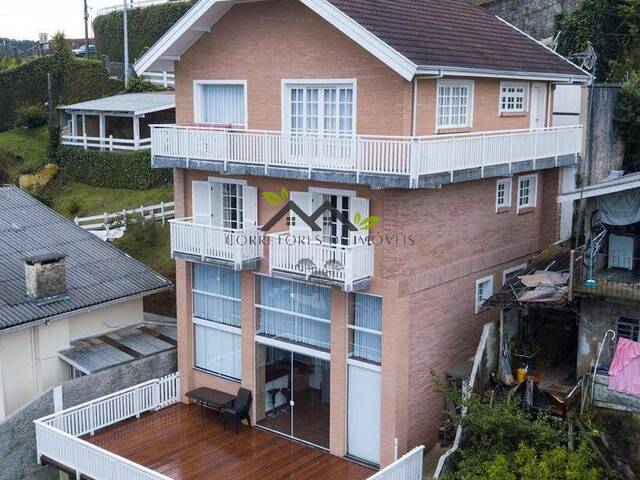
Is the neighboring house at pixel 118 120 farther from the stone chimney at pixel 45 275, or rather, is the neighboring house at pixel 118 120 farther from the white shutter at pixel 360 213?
the white shutter at pixel 360 213

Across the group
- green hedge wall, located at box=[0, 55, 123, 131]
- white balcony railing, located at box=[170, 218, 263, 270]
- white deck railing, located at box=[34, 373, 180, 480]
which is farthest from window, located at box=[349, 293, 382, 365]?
green hedge wall, located at box=[0, 55, 123, 131]

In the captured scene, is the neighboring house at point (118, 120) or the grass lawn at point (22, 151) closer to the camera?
the neighboring house at point (118, 120)

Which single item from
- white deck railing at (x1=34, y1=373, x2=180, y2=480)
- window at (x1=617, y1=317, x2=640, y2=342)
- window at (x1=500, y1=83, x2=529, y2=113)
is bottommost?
white deck railing at (x1=34, y1=373, x2=180, y2=480)

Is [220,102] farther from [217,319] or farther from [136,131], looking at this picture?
[136,131]

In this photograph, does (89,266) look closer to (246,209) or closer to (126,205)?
(246,209)

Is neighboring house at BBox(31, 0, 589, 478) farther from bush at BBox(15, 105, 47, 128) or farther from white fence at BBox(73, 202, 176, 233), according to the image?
bush at BBox(15, 105, 47, 128)

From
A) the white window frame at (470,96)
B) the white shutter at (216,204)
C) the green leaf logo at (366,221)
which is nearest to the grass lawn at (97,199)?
the white shutter at (216,204)
